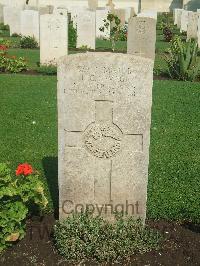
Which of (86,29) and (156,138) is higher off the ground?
(86,29)

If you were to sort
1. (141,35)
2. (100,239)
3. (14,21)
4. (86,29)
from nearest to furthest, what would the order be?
(100,239) < (141,35) < (86,29) < (14,21)

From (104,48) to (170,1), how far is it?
27.1 meters

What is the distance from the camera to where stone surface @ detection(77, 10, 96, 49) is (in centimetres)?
1680

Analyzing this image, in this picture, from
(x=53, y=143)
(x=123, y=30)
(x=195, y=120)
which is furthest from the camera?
(x=123, y=30)

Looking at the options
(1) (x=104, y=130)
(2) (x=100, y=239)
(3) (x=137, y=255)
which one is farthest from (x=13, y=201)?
(3) (x=137, y=255)

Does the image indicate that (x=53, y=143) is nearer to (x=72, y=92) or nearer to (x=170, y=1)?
(x=72, y=92)

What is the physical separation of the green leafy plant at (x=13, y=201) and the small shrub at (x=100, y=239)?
367 millimetres

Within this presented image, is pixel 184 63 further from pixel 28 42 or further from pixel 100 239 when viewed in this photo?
pixel 100 239

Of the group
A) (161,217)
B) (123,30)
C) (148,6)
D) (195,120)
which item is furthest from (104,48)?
(148,6)

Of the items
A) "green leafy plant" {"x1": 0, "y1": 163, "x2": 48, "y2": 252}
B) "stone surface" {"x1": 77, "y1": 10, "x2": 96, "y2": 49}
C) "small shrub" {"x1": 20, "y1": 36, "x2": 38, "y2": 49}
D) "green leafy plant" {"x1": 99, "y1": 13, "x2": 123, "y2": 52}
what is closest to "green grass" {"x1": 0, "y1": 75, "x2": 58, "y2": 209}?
"green leafy plant" {"x1": 0, "y1": 163, "x2": 48, "y2": 252}

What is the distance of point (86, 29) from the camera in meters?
17.3

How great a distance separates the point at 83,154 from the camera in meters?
4.18

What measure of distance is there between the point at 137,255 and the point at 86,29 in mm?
14106

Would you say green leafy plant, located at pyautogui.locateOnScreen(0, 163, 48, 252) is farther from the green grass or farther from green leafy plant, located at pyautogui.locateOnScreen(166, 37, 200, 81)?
green leafy plant, located at pyautogui.locateOnScreen(166, 37, 200, 81)
